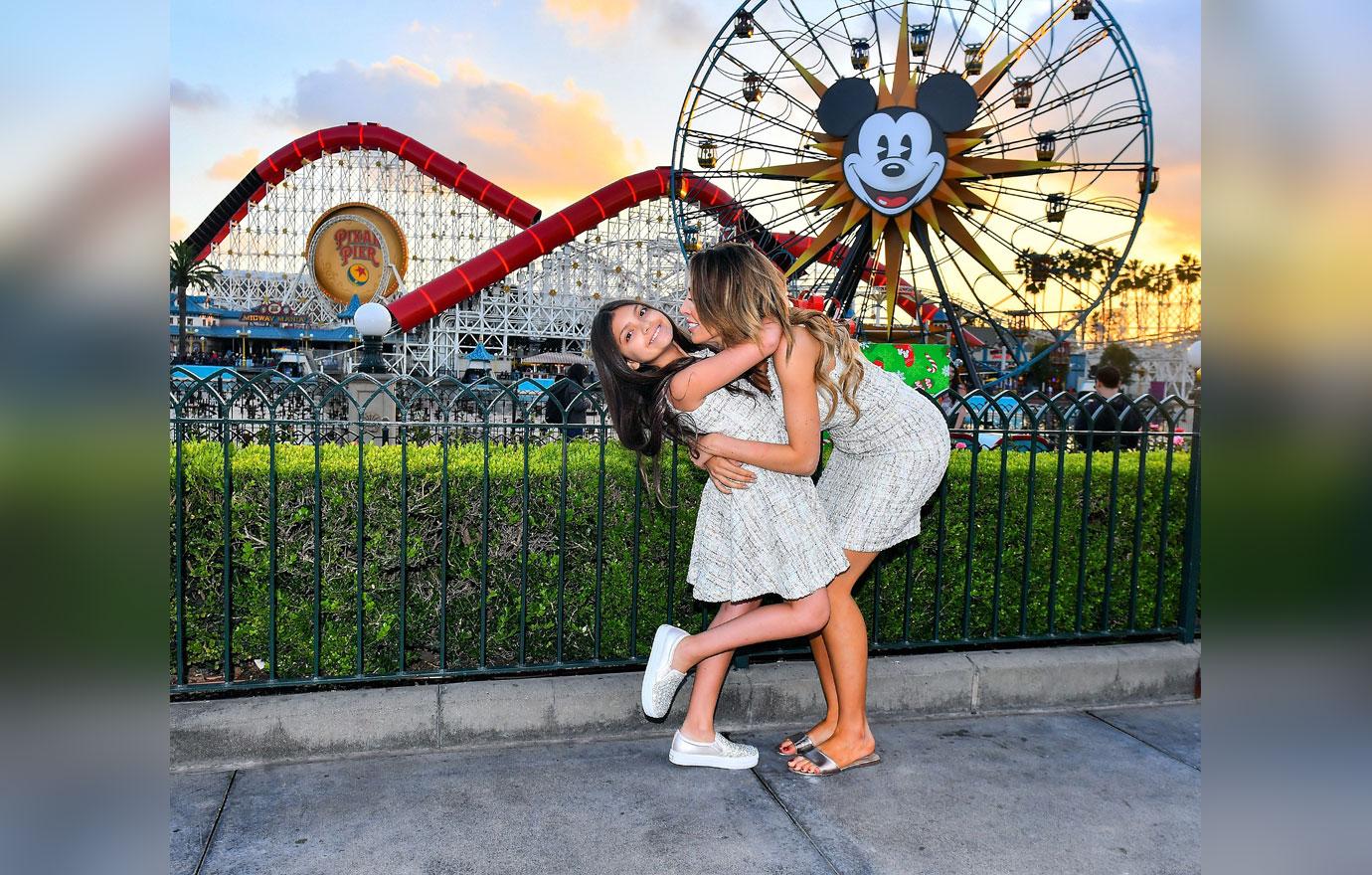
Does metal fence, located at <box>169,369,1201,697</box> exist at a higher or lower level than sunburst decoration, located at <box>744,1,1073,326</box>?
lower

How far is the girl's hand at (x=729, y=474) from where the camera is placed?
10.2ft

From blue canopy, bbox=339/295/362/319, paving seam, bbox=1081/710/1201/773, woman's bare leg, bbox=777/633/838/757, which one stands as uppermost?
blue canopy, bbox=339/295/362/319

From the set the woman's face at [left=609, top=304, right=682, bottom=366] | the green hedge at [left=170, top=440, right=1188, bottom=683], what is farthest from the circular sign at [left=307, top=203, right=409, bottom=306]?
the woman's face at [left=609, top=304, right=682, bottom=366]

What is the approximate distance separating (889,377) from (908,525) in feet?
1.70

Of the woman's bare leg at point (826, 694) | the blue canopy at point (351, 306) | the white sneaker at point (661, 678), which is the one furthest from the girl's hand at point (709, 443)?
the blue canopy at point (351, 306)

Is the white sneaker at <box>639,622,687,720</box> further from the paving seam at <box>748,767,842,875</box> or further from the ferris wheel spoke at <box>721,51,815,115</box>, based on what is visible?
the ferris wheel spoke at <box>721,51,815,115</box>

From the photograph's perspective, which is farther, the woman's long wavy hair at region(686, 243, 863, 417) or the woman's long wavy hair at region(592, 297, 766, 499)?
the woman's long wavy hair at region(592, 297, 766, 499)

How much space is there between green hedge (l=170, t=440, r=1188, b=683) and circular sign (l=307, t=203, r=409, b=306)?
4693cm

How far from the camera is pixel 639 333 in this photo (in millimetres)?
3145

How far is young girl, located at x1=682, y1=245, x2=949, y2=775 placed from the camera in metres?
3.00

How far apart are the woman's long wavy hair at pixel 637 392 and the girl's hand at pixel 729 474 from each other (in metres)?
0.11
